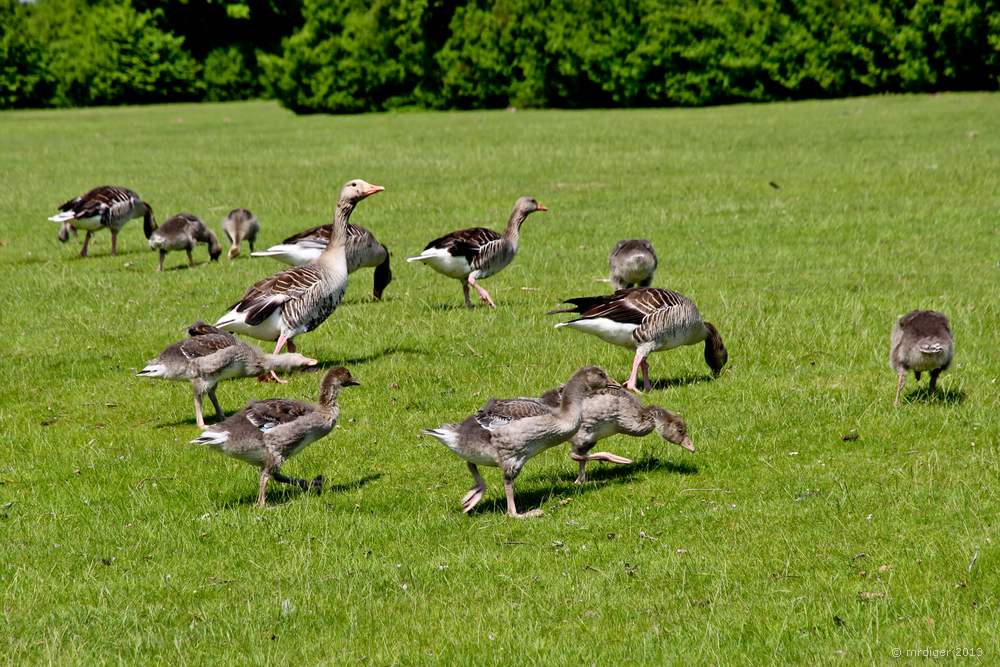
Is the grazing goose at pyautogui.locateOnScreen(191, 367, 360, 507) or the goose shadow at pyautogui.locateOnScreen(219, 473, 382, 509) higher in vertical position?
the grazing goose at pyautogui.locateOnScreen(191, 367, 360, 507)

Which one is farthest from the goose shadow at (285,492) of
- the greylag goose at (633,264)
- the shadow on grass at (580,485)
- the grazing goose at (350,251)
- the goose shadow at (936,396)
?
the grazing goose at (350,251)

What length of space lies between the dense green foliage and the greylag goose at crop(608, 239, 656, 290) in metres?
31.9

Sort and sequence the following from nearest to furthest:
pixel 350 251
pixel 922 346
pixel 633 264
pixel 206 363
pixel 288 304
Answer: pixel 922 346 → pixel 206 363 → pixel 288 304 → pixel 633 264 → pixel 350 251

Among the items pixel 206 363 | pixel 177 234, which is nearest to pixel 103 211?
pixel 177 234

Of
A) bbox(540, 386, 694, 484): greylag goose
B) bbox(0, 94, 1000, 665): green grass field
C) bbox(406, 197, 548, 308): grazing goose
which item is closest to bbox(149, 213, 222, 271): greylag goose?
bbox(0, 94, 1000, 665): green grass field

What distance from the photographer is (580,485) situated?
30.7 ft

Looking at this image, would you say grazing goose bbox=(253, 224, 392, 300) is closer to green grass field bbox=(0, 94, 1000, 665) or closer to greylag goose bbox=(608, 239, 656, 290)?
green grass field bbox=(0, 94, 1000, 665)

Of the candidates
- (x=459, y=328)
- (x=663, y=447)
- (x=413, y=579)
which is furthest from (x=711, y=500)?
(x=459, y=328)

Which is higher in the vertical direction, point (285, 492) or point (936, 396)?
point (936, 396)

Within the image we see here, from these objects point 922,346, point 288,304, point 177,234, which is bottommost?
point 177,234

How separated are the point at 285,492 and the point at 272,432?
764 millimetres

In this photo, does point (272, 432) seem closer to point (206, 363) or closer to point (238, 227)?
→ point (206, 363)

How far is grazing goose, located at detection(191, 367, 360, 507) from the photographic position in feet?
28.5

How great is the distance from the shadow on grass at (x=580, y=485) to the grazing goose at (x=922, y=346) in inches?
89.9
